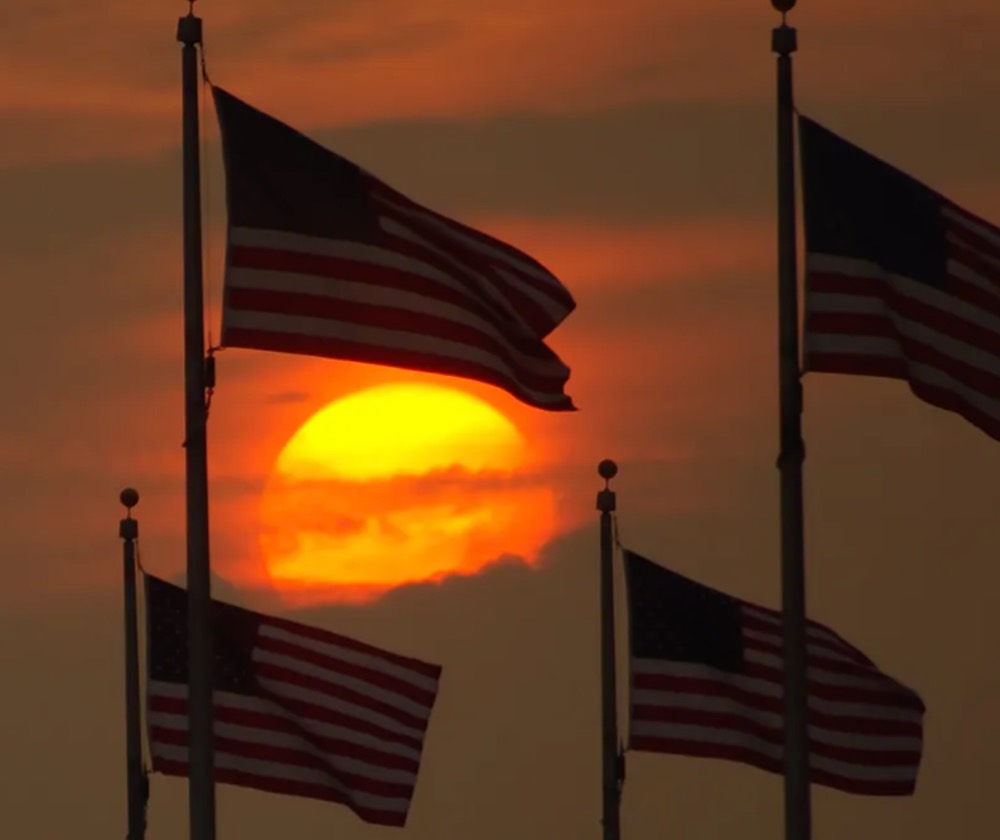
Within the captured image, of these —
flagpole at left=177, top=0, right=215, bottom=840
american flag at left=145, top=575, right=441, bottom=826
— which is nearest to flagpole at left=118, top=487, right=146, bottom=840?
american flag at left=145, top=575, right=441, bottom=826

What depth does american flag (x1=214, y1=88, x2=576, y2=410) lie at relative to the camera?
34719mm

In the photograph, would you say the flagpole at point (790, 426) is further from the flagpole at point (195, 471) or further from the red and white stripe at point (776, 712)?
the red and white stripe at point (776, 712)

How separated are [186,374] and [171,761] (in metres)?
11.1

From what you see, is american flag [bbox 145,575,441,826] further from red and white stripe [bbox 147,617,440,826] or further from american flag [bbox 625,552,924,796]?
american flag [bbox 625,552,924,796]

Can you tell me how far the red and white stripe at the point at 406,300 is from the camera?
34.6m

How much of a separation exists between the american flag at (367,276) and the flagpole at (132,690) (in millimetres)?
14475

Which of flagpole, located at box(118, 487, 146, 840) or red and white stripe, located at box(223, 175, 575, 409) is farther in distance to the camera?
flagpole, located at box(118, 487, 146, 840)

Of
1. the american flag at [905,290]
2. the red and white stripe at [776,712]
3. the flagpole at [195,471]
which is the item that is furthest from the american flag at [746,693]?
the flagpole at [195,471]

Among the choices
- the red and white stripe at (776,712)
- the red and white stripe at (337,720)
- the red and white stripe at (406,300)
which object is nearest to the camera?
the red and white stripe at (406,300)

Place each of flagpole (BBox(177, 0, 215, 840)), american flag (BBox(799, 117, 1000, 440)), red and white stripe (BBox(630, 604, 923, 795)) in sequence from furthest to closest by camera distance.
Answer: red and white stripe (BBox(630, 604, 923, 795))
american flag (BBox(799, 117, 1000, 440))
flagpole (BBox(177, 0, 215, 840))

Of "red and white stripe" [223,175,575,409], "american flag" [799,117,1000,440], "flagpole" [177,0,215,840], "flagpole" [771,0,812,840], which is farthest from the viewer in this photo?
"flagpole" [771,0,812,840]

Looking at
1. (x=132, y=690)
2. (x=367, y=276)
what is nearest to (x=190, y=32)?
(x=367, y=276)

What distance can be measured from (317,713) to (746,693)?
699 centimetres

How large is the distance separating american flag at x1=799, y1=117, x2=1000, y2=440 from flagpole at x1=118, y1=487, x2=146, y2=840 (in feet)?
50.1
